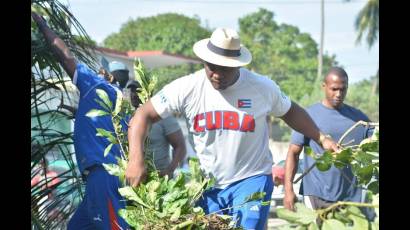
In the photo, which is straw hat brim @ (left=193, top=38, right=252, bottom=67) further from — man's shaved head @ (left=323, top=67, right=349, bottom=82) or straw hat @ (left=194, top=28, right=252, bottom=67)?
man's shaved head @ (left=323, top=67, right=349, bottom=82)

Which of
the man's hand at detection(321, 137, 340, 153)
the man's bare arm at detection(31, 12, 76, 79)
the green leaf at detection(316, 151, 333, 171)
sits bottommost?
the green leaf at detection(316, 151, 333, 171)

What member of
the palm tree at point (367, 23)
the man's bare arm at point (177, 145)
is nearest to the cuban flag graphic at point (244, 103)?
the man's bare arm at point (177, 145)

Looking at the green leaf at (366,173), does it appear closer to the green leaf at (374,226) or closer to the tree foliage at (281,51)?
the green leaf at (374,226)

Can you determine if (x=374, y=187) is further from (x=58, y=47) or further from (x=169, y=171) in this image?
(x=169, y=171)

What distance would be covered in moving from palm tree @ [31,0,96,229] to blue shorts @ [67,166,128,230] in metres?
0.25

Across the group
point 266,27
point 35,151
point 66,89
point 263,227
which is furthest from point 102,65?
point 266,27

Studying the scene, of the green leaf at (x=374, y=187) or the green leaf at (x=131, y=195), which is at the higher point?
the green leaf at (x=374, y=187)

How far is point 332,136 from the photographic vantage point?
6.54m

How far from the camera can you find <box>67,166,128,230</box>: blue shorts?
18.3 ft

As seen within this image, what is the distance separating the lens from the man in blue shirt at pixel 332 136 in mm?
6477

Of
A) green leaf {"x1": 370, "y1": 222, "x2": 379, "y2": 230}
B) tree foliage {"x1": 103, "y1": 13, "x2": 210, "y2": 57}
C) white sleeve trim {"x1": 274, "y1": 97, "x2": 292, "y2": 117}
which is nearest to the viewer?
green leaf {"x1": 370, "y1": 222, "x2": 379, "y2": 230}

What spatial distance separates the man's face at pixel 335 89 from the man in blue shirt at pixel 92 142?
1.99 meters

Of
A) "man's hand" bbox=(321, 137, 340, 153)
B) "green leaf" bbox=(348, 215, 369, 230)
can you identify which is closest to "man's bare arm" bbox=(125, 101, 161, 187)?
"man's hand" bbox=(321, 137, 340, 153)

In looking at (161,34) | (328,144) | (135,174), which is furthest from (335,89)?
(161,34)
